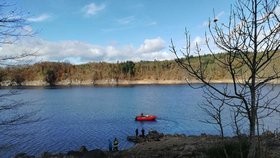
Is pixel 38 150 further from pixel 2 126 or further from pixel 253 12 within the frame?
pixel 253 12

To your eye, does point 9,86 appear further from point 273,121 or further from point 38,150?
point 273,121

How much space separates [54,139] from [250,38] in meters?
41.2

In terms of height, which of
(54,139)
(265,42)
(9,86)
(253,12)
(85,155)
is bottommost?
(54,139)

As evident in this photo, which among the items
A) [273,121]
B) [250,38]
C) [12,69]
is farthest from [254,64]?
[273,121]

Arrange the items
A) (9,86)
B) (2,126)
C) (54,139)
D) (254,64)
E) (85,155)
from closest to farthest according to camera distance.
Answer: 1. (254,64)
2. (2,126)
3. (9,86)
4. (85,155)
5. (54,139)

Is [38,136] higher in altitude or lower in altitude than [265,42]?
lower

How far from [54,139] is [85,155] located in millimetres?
25115

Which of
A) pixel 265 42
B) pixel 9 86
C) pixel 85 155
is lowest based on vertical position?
pixel 85 155

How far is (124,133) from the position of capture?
4669cm

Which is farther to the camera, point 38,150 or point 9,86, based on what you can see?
point 38,150

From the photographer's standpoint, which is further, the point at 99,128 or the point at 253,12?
the point at 99,128

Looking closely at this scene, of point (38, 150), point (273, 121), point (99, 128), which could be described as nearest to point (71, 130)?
point (99, 128)

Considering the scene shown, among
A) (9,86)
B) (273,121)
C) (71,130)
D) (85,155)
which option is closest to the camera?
(9,86)

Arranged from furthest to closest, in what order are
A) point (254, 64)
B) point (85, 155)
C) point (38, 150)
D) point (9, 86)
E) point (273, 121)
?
point (273, 121), point (38, 150), point (85, 155), point (9, 86), point (254, 64)
